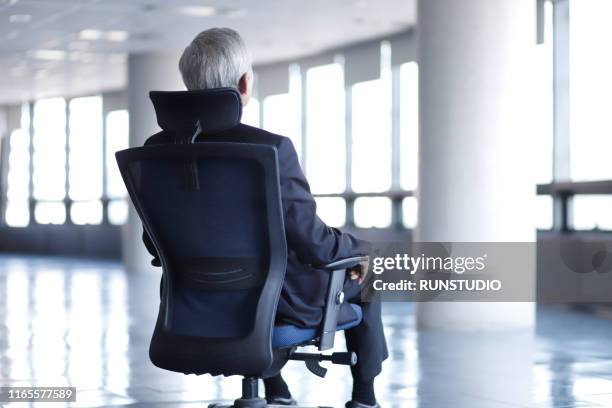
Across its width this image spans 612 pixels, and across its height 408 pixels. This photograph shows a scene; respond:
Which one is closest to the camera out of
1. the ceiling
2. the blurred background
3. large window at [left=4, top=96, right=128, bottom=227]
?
the blurred background

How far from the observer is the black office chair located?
280cm

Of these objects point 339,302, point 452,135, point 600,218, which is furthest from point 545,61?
point 339,302

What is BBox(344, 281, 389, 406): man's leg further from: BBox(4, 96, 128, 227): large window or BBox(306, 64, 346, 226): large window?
BBox(4, 96, 128, 227): large window

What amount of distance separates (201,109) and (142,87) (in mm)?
12808

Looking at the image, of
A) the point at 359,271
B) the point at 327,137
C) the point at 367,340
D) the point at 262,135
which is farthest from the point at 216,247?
the point at 327,137

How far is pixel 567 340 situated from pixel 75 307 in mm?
4974

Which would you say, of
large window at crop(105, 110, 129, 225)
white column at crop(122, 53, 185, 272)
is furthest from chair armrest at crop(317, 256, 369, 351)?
large window at crop(105, 110, 129, 225)

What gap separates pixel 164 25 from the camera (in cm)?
1312

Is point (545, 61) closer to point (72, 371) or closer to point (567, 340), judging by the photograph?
point (567, 340)

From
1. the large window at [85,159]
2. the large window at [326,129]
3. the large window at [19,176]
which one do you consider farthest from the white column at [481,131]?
the large window at [19,176]

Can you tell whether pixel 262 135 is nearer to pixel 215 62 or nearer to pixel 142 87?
pixel 215 62

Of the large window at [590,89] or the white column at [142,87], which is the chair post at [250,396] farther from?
the white column at [142,87]

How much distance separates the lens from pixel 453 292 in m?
7.58

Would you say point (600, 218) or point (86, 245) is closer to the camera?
point (600, 218)
